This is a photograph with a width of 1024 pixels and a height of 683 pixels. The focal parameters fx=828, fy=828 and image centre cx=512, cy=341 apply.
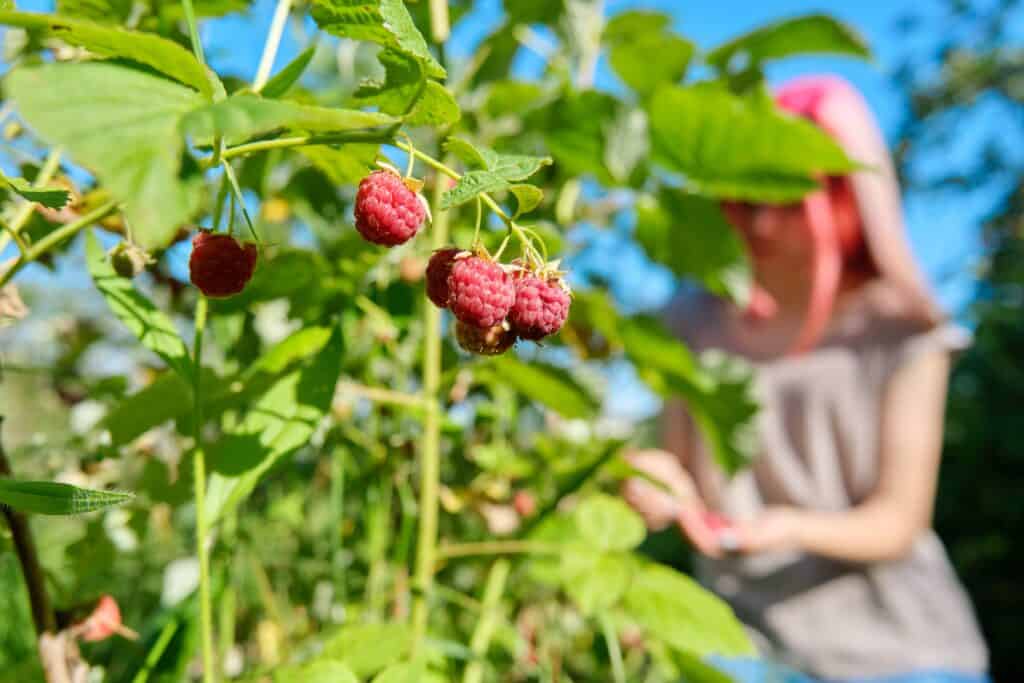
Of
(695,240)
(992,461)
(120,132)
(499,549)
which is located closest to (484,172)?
(120,132)

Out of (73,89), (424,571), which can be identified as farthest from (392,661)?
(73,89)

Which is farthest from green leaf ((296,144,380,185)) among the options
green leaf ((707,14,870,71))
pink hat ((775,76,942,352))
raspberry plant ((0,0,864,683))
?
pink hat ((775,76,942,352))

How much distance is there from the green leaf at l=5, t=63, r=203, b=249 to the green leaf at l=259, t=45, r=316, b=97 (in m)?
0.09

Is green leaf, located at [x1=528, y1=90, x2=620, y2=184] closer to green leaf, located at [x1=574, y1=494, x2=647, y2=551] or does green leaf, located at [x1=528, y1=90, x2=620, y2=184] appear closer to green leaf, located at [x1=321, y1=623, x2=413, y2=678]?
green leaf, located at [x1=574, y1=494, x2=647, y2=551]

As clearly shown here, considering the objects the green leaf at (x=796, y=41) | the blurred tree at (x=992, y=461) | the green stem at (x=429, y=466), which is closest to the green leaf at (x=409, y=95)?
the green stem at (x=429, y=466)

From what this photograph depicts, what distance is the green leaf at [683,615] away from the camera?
64 cm

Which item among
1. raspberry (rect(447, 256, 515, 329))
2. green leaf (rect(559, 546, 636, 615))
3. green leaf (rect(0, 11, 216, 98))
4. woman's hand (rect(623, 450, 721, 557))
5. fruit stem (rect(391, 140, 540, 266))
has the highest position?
green leaf (rect(0, 11, 216, 98))

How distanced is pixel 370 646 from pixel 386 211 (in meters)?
0.31

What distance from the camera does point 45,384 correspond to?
1.19 m

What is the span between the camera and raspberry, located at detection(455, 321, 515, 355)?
15.0 inches

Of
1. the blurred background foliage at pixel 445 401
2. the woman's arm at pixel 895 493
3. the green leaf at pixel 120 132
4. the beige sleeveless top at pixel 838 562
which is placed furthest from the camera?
the beige sleeveless top at pixel 838 562

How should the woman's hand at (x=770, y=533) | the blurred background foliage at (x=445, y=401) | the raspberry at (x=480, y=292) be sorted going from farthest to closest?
the woman's hand at (x=770, y=533), the blurred background foliage at (x=445, y=401), the raspberry at (x=480, y=292)

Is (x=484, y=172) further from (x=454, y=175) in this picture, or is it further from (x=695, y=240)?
(x=695, y=240)

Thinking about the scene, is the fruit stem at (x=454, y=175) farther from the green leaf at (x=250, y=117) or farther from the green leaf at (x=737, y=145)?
the green leaf at (x=737, y=145)
